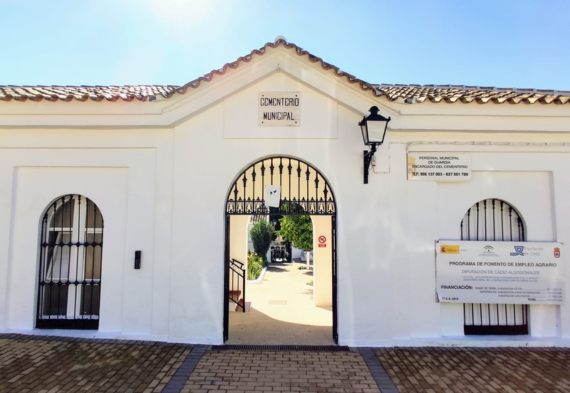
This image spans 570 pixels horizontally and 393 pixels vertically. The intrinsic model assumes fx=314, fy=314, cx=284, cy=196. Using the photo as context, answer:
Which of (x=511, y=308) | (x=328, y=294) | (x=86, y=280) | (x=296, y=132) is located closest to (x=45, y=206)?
(x=86, y=280)

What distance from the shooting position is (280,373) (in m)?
4.33

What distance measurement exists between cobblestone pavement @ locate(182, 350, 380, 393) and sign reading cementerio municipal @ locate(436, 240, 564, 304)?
210 cm

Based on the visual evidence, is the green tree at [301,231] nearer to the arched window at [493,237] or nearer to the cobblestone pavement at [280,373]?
the arched window at [493,237]

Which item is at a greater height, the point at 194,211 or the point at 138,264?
the point at 194,211

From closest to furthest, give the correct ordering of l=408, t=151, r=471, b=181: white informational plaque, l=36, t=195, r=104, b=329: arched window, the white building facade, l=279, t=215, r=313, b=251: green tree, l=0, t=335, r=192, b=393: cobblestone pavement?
l=0, t=335, r=192, b=393: cobblestone pavement < the white building facade < l=408, t=151, r=471, b=181: white informational plaque < l=36, t=195, r=104, b=329: arched window < l=279, t=215, r=313, b=251: green tree

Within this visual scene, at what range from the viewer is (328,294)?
312 inches

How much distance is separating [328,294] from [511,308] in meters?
3.80

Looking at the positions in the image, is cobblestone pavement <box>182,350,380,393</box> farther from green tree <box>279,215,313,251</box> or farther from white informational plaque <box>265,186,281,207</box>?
green tree <box>279,215,313,251</box>

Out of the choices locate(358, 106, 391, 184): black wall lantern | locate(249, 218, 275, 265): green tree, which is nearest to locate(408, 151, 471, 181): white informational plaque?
locate(358, 106, 391, 184): black wall lantern

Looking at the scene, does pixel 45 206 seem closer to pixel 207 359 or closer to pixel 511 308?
pixel 207 359

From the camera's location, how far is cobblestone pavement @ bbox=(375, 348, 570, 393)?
4020 mm

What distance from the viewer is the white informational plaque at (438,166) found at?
210 inches

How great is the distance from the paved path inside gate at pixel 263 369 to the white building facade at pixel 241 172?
0.30 m

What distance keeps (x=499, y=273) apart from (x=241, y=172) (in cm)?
470
